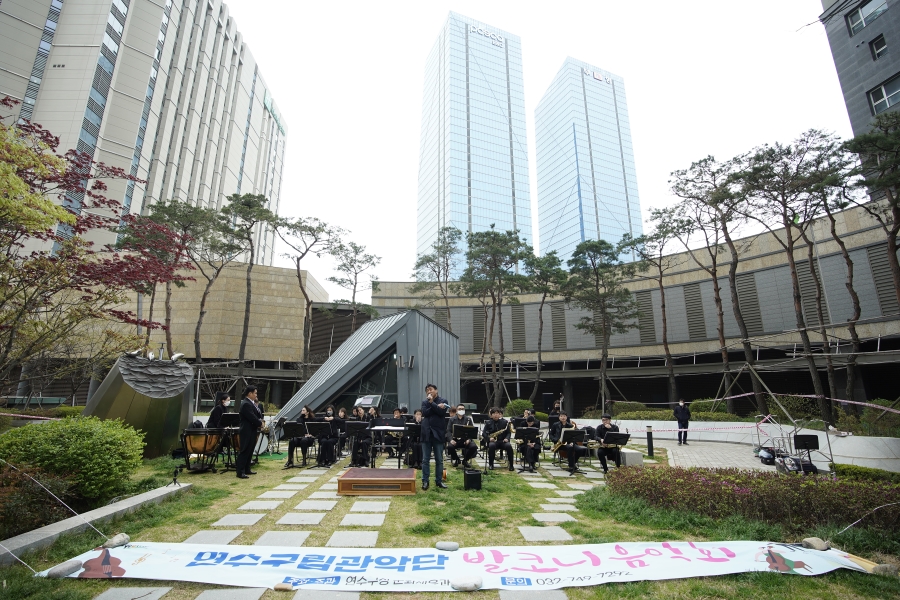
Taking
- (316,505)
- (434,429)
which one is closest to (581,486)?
(434,429)

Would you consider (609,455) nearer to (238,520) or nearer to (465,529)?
(465,529)

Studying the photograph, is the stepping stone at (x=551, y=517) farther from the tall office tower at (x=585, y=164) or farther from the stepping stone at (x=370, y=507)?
the tall office tower at (x=585, y=164)

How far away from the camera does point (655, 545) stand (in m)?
4.03

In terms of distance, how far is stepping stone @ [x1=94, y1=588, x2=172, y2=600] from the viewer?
9.53ft

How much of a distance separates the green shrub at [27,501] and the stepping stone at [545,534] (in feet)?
15.4

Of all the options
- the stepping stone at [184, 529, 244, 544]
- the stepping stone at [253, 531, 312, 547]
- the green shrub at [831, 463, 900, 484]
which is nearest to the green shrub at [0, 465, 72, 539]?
the stepping stone at [184, 529, 244, 544]

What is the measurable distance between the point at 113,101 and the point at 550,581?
139ft

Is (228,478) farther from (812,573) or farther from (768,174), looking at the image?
(768,174)

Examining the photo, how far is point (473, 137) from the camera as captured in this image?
3472 inches

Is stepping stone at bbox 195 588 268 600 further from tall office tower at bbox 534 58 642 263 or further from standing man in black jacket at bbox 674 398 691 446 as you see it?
tall office tower at bbox 534 58 642 263

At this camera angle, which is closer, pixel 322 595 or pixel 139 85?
pixel 322 595

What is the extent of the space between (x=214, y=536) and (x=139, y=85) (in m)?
41.5

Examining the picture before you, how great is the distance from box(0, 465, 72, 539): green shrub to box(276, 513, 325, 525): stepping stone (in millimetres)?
2142

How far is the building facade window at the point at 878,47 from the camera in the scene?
60.8 ft
